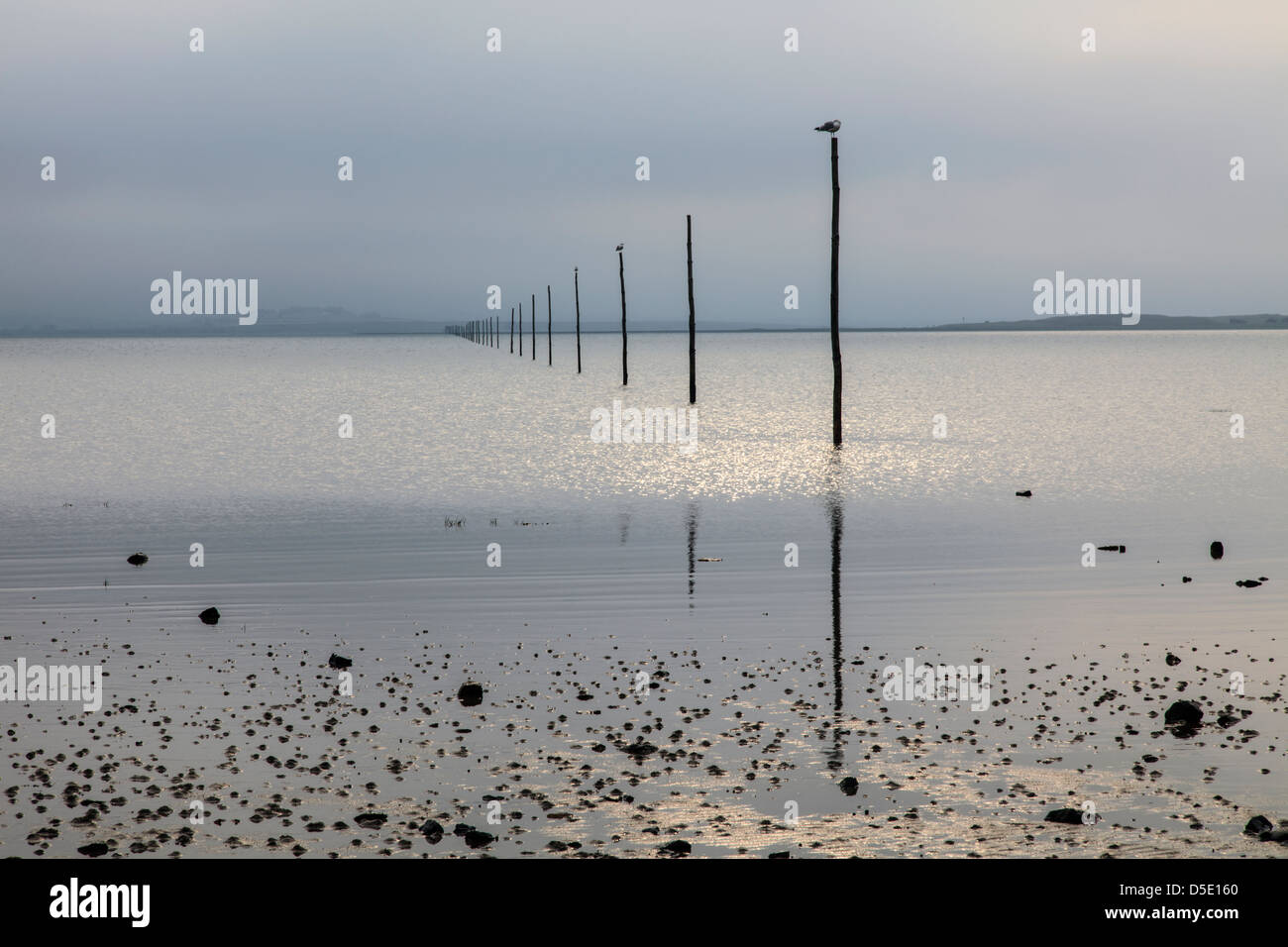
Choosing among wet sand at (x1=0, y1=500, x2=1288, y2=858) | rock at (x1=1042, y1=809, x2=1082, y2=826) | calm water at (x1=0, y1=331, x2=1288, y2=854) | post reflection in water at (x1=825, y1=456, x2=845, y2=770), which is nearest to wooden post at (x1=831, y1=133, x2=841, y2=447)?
calm water at (x1=0, y1=331, x2=1288, y2=854)

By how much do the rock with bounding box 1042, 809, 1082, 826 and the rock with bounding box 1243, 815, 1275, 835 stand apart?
117cm

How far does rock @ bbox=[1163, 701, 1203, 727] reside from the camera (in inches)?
484

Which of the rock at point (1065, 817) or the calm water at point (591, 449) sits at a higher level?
the calm water at point (591, 449)

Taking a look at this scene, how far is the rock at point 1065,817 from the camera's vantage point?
9.59m

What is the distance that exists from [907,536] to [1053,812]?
17.2 m

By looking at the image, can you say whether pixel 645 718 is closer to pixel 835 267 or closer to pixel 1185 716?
pixel 1185 716

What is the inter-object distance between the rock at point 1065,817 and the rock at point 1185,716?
10.4 feet

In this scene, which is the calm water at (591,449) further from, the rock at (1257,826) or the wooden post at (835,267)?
the rock at (1257,826)

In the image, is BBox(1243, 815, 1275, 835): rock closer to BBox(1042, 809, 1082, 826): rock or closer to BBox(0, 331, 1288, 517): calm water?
BBox(1042, 809, 1082, 826): rock

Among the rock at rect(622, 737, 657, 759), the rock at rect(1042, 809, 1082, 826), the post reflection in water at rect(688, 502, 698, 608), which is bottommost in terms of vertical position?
the rock at rect(1042, 809, 1082, 826)

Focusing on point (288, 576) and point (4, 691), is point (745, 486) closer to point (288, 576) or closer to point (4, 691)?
point (288, 576)

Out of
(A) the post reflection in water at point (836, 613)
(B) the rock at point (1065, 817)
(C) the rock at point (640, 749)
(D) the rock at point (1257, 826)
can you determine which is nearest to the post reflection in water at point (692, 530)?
(A) the post reflection in water at point (836, 613)

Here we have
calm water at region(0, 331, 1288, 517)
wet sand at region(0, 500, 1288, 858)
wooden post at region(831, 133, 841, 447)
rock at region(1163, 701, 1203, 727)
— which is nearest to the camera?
wet sand at region(0, 500, 1288, 858)
